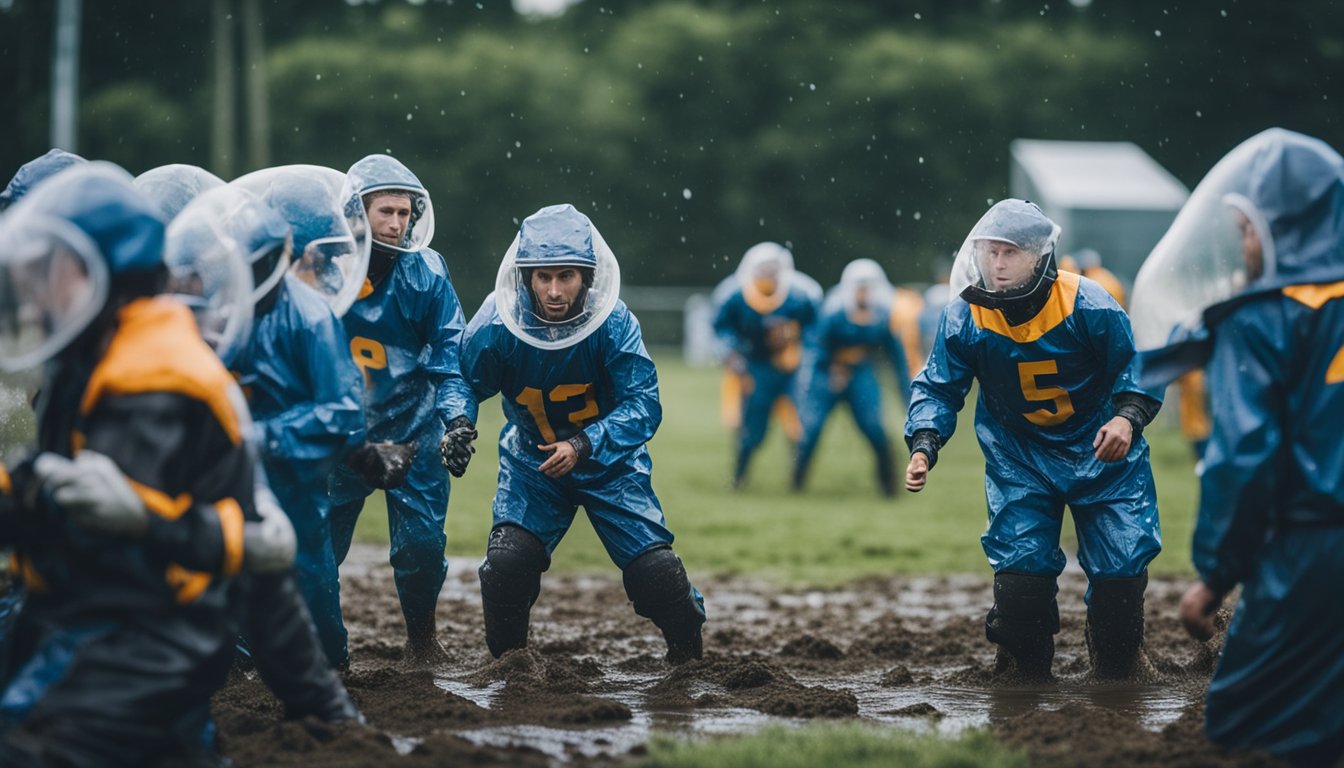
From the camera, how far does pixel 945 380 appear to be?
664 centimetres

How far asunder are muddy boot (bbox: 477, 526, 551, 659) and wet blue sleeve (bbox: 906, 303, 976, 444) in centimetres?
174

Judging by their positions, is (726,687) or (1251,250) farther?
(726,687)

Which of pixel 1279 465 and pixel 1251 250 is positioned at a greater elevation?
pixel 1251 250

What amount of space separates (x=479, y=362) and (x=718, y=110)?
42401 mm

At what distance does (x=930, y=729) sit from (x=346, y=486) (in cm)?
294

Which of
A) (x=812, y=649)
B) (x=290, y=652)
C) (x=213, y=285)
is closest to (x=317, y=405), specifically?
(x=213, y=285)

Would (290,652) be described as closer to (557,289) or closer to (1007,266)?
(557,289)

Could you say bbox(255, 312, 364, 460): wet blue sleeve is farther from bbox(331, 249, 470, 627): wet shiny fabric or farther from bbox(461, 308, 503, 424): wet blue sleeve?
bbox(331, 249, 470, 627): wet shiny fabric

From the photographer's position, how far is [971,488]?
15242 millimetres

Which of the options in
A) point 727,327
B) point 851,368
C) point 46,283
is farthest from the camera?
point 727,327

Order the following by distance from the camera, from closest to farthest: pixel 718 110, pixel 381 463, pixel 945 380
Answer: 1. pixel 381 463
2. pixel 945 380
3. pixel 718 110

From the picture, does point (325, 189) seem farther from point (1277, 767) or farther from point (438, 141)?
point (438, 141)

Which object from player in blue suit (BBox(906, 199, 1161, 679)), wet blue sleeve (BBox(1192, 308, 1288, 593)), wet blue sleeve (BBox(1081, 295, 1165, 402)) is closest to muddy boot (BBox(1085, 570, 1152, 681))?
player in blue suit (BBox(906, 199, 1161, 679))

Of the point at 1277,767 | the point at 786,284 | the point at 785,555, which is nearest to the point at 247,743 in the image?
the point at 1277,767
